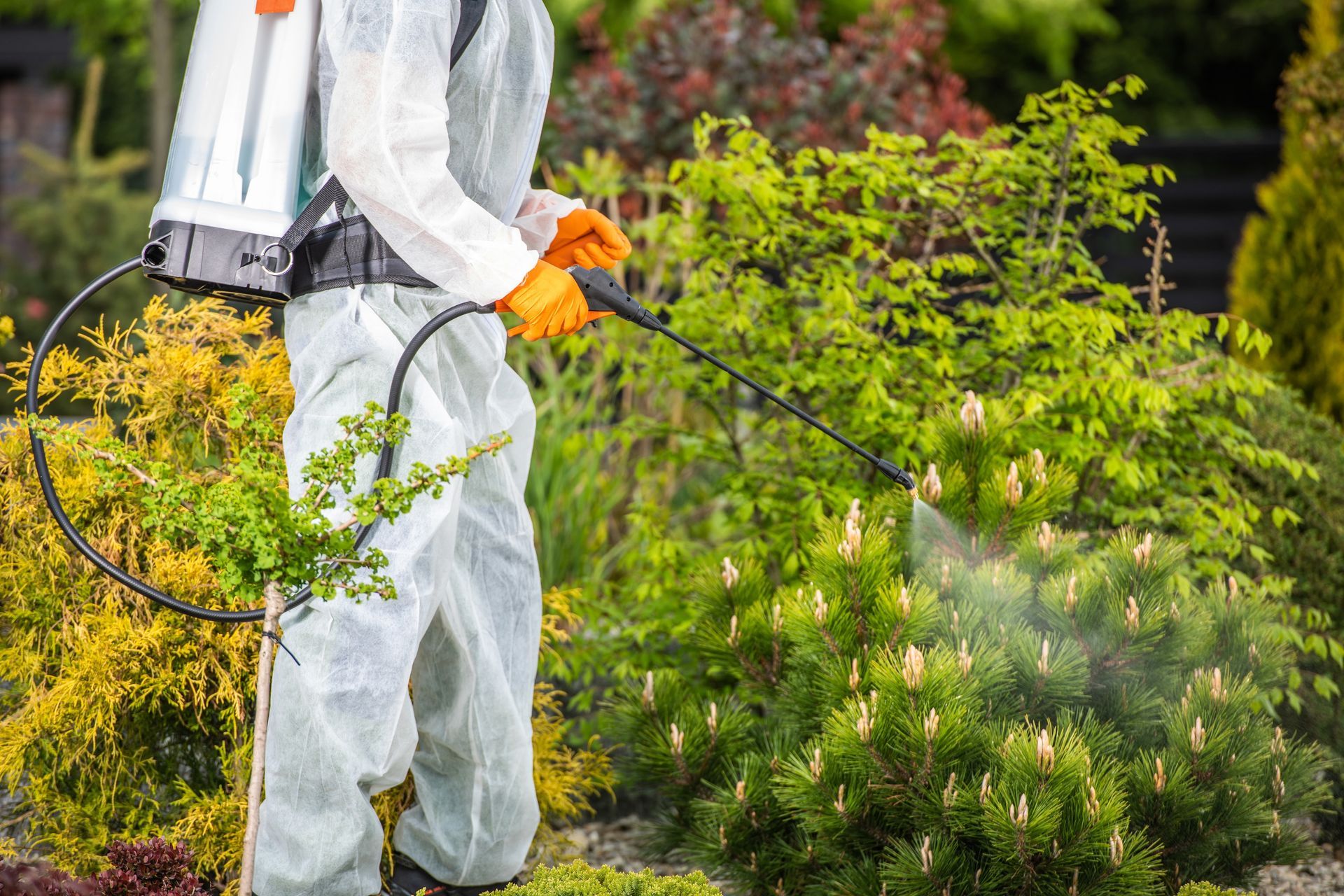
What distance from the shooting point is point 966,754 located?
1.91 meters

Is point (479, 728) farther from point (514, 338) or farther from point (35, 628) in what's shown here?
point (514, 338)

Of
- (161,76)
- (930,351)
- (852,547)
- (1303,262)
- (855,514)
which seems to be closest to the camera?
(852,547)

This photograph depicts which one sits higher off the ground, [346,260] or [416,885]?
[346,260]

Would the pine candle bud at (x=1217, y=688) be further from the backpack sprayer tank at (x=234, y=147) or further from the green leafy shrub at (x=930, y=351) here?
the backpack sprayer tank at (x=234, y=147)

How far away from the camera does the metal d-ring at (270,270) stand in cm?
183

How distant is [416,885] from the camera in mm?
2158

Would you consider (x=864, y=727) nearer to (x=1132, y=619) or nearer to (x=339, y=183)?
(x=1132, y=619)

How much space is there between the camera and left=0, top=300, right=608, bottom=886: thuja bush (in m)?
2.02

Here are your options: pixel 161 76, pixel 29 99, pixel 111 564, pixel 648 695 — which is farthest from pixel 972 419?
pixel 29 99

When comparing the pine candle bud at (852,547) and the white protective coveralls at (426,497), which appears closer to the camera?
the white protective coveralls at (426,497)

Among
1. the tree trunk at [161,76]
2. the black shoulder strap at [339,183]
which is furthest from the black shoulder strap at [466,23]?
the tree trunk at [161,76]

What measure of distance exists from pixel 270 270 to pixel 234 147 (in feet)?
0.61

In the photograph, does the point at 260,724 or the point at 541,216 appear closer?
the point at 260,724

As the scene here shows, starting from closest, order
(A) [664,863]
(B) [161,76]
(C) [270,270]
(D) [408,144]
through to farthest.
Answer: (D) [408,144] → (C) [270,270] → (A) [664,863] → (B) [161,76]
